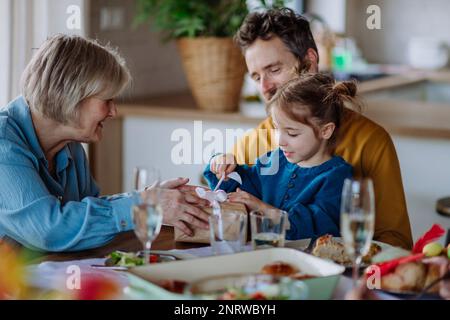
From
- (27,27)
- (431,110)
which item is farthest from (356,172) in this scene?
(431,110)

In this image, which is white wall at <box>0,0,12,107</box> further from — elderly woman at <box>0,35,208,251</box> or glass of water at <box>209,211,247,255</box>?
glass of water at <box>209,211,247,255</box>

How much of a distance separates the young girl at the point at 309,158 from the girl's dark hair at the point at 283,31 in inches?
11.0

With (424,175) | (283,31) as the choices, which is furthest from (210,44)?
(283,31)

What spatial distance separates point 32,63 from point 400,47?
16.9 feet

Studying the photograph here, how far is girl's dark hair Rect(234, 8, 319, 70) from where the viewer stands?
7.84 feet

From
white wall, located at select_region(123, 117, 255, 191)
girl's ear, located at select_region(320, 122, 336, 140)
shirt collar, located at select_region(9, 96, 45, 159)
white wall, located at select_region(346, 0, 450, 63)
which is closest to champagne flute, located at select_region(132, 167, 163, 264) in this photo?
shirt collar, located at select_region(9, 96, 45, 159)

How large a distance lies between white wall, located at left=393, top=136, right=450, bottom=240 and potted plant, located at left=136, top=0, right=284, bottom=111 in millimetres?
761

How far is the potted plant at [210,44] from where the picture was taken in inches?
140

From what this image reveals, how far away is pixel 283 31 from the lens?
2.39 m

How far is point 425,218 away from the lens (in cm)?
345

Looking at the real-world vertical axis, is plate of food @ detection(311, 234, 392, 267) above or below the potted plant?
below

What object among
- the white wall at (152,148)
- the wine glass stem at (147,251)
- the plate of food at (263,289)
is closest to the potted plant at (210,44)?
the white wall at (152,148)

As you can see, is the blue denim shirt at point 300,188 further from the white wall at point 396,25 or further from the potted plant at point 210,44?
the white wall at point 396,25

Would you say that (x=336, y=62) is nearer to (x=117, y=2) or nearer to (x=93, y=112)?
(x=117, y=2)
